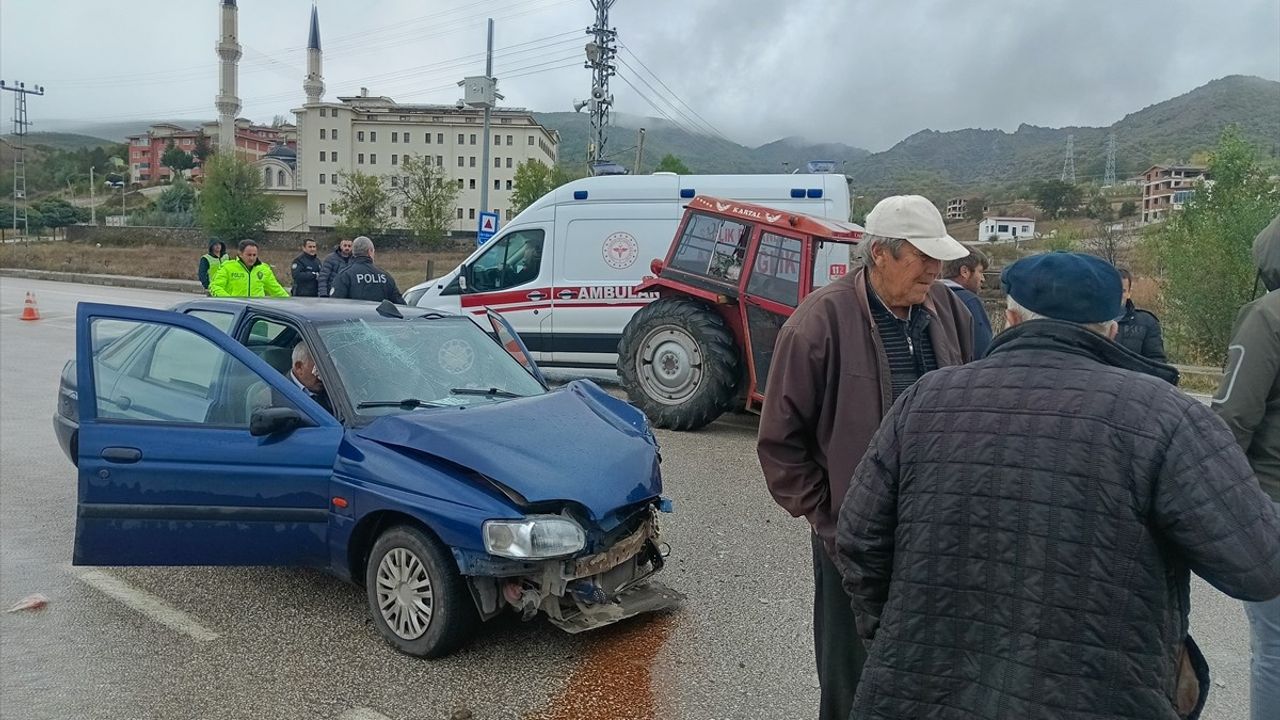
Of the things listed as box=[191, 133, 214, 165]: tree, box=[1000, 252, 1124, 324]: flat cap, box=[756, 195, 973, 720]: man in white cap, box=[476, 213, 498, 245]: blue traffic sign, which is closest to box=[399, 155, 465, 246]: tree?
box=[476, 213, 498, 245]: blue traffic sign

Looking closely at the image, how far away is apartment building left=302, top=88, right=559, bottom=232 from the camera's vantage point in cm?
10800

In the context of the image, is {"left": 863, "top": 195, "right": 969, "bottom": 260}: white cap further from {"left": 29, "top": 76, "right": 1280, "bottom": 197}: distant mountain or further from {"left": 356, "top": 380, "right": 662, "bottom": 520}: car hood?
{"left": 29, "top": 76, "right": 1280, "bottom": 197}: distant mountain

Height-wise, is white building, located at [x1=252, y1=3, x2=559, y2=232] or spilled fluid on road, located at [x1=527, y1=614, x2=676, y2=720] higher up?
white building, located at [x1=252, y1=3, x2=559, y2=232]

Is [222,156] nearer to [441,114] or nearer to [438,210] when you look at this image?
[438,210]

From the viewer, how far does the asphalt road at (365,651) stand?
3.73 meters

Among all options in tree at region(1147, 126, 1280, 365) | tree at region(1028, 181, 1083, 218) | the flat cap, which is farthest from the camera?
tree at region(1028, 181, 1083, 218)

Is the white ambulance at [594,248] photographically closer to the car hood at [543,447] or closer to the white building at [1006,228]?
the car hood at [543,447]

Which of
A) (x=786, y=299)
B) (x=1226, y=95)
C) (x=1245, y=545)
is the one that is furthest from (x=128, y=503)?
(x=1226, y=95)

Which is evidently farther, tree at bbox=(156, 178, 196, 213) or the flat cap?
tree at bbox=(156, 178, 196, 213)

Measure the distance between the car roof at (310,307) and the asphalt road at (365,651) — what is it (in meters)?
1.43

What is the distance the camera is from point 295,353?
4750 millimetres

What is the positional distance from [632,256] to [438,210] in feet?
214

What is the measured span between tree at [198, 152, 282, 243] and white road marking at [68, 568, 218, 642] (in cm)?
7362

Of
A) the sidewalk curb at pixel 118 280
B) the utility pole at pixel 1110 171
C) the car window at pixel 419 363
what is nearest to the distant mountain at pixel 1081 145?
the utility pole at pixel 1110 171
